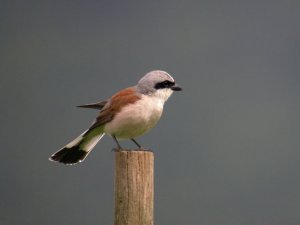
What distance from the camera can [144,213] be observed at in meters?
6.07

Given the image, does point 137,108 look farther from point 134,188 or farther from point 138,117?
point 134,188

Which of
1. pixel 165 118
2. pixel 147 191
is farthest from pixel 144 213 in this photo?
pixel 165 118

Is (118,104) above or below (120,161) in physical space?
above

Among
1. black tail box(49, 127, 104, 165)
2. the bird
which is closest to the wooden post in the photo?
the bird

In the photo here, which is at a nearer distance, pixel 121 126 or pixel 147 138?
pixel 121 126

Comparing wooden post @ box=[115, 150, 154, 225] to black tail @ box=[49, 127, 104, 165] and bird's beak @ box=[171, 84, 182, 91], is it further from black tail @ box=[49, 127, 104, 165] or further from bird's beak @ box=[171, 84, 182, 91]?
black tail @ box=[49, 127, 104, 165]

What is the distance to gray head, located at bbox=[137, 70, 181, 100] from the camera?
7.41 metres

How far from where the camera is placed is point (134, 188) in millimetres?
6078

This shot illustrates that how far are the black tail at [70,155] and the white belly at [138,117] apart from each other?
624 mm

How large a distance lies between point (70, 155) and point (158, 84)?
4.27ft

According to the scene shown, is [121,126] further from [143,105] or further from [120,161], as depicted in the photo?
[120,161]

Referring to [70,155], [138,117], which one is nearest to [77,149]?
[70,155]

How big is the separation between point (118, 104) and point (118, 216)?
5.42 feet

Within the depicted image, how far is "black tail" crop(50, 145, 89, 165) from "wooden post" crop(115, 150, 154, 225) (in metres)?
1.72
